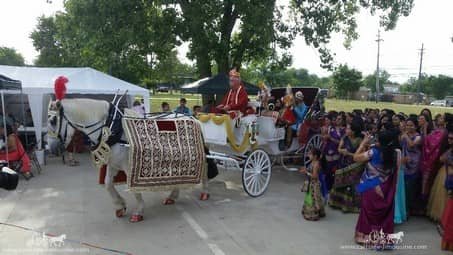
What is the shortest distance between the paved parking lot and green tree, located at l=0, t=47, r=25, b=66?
60.5 metres

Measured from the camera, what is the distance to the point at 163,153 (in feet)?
18.3

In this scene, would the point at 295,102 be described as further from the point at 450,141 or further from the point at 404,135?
the point at 450,141

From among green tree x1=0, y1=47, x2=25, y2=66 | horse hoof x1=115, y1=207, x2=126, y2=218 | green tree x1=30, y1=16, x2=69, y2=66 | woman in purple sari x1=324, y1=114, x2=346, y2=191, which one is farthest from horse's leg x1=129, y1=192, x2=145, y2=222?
green tree x1=0, y1=47, x2=25, y2=66

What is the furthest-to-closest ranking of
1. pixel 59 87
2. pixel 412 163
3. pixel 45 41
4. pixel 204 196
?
1. pixel 45 41
2. pixel 204 196
3. pixel 412 163
4. pixel 59 87

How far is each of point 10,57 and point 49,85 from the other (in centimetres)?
5958

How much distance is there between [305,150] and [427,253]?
4278mm

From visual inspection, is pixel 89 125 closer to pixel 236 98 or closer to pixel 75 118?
pixel 75 118

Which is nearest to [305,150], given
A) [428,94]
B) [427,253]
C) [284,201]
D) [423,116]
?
[284,201]

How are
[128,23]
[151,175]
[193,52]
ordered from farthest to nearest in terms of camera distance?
[193,52], [128,23], [151,175]

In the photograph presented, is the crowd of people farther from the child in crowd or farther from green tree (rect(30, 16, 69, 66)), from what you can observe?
green tree (rect(30, 16, 69, 66))

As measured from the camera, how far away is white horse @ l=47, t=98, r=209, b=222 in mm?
5031

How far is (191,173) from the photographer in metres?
5.96

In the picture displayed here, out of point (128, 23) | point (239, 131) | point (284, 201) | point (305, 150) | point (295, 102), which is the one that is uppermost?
point (128, 23)

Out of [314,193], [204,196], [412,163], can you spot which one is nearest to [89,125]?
[204,196]
